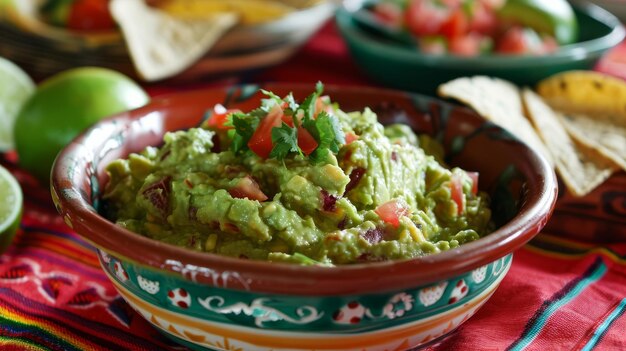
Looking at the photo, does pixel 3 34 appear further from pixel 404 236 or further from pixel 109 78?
pixel 404 236

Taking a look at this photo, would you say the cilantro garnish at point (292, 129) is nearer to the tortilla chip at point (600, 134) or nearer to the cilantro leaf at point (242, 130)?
the cilantro leaf at point (242, 130)

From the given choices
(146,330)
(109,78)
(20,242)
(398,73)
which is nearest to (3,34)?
(109,78)

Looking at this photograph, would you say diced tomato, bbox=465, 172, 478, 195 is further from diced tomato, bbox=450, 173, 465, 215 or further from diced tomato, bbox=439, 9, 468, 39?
diced tomato, bbox=439, 9, 468, 39

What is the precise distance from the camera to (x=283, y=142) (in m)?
1.69

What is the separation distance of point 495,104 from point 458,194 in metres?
0.79

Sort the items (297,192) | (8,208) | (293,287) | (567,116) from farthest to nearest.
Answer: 1. (567,116)
2. (8,208)
3. (297,192)
4. (293,287)

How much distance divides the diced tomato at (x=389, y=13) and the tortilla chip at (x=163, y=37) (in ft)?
2.95

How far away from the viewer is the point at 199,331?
1.54 m

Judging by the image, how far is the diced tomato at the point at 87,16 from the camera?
11.8ft

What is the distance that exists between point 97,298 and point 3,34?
1919 millimetres

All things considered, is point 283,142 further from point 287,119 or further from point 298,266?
point 298,266

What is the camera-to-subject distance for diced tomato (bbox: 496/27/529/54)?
354 cm

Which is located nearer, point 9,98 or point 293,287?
point 293,287

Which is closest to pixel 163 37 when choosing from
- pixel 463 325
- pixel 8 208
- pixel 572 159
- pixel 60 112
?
pixel 60 112
